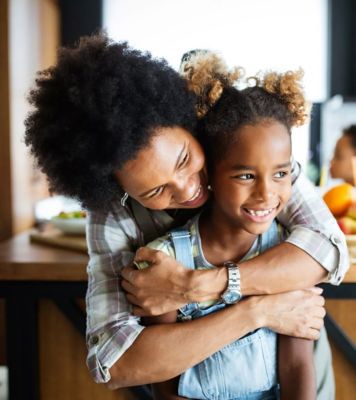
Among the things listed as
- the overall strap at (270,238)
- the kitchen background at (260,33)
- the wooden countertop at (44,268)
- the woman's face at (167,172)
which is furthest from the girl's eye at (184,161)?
the kitchen background at (260,33)

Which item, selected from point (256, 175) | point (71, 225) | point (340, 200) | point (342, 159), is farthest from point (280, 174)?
point (342, 159)

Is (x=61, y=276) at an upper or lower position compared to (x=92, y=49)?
lower

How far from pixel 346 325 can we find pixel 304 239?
1.81ft

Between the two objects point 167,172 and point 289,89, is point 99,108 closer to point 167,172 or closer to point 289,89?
point 167,172

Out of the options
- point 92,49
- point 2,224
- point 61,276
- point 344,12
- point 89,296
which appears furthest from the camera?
point 344,12

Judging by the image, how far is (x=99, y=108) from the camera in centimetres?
86

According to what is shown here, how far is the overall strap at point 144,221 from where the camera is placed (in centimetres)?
108

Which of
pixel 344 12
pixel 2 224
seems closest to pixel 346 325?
pixel 2 224

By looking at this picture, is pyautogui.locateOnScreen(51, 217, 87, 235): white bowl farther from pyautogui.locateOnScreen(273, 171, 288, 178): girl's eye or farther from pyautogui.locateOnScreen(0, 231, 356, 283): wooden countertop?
pyautogui.locateOnScreen(273, 171, 288, 178): girl's eye

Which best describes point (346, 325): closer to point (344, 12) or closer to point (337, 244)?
point (337, 244)

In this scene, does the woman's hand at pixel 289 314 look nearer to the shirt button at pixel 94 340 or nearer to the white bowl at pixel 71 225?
the shirt button at pixel 94 340

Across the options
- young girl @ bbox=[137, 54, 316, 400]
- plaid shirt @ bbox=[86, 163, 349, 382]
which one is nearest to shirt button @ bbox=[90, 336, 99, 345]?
plaid shirt @ bbox=[86, 163, 349, 382]

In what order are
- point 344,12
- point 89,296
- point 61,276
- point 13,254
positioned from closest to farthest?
1. point 89,296
2. point 61,276
3. point 13,254
4. point 344,12

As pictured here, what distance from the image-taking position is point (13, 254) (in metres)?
1.49
